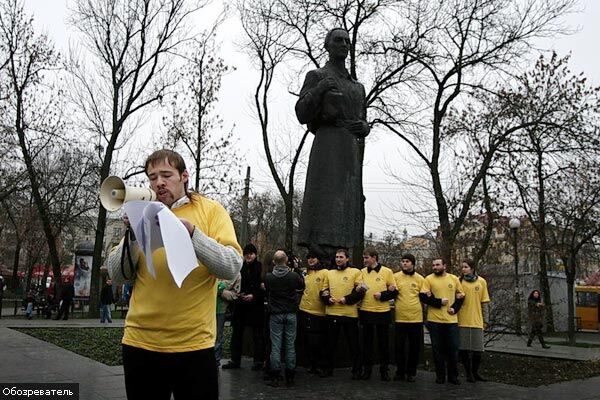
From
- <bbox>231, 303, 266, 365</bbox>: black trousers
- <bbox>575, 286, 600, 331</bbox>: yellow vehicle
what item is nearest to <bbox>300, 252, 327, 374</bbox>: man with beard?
<bbox>231, 303, 266, 365</bbox>: black trousers

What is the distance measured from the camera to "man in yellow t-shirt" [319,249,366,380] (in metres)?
8.32

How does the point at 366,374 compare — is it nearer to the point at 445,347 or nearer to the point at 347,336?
the point at 347,336

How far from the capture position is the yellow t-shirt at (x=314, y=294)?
28.1 feet

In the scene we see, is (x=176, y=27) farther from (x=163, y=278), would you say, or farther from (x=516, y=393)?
(x=163, y=278)

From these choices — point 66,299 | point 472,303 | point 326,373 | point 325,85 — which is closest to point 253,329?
point 326,373

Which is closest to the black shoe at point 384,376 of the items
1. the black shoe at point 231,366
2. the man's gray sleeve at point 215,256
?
the black shoe at point 231,366

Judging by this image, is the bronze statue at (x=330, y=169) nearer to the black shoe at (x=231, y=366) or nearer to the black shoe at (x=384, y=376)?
the black shoe at (x=384, y=376)

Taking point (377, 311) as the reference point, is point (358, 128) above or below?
above

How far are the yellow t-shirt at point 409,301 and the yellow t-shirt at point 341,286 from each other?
2.49 ft

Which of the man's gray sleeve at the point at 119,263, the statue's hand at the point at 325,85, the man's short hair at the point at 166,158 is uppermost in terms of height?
the statue's hand at the point at 325,85

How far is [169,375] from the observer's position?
280 cm

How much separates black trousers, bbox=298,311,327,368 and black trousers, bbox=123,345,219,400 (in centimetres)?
578

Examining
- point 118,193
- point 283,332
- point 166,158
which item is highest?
point 166,158

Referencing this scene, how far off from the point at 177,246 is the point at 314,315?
6300mm
